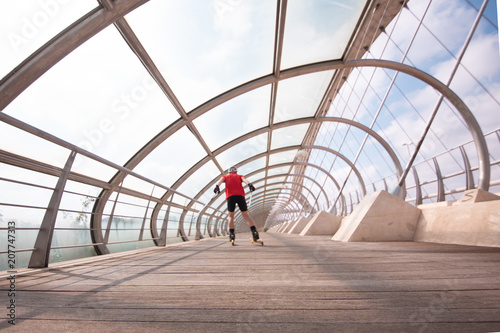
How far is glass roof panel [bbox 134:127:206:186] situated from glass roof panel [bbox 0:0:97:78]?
17.4 feet

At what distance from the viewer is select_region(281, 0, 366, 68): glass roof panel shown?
711cm

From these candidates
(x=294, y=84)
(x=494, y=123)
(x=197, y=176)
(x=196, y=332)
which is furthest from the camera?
(x=197, y=176)

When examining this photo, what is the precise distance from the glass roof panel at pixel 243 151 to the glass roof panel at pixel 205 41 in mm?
5471

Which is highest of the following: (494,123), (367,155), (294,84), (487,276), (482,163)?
(294,84)

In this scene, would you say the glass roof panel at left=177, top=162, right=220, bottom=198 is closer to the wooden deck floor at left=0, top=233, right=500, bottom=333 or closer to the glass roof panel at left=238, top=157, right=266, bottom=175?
the glass roof panel at left=238, top=157, right=266, bottom=175

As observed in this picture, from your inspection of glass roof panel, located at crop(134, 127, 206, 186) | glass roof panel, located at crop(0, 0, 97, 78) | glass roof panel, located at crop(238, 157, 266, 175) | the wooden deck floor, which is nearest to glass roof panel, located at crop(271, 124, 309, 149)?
glass roof panel, located at crop(238, 157, 266, 175)

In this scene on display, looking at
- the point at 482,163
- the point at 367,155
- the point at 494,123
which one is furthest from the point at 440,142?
the point at 367,155

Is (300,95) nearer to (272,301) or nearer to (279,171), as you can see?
(272,301)

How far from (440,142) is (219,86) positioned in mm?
8672

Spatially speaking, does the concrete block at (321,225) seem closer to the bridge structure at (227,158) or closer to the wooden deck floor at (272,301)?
the bridge structure at (227,158)

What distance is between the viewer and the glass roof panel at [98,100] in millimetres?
5121

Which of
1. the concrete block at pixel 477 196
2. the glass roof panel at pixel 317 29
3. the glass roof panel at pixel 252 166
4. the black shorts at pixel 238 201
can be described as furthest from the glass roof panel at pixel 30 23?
the glass roof panel at pixel 252 166

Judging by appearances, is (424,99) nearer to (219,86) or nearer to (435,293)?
(219,86)

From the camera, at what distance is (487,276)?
1.78 meters
